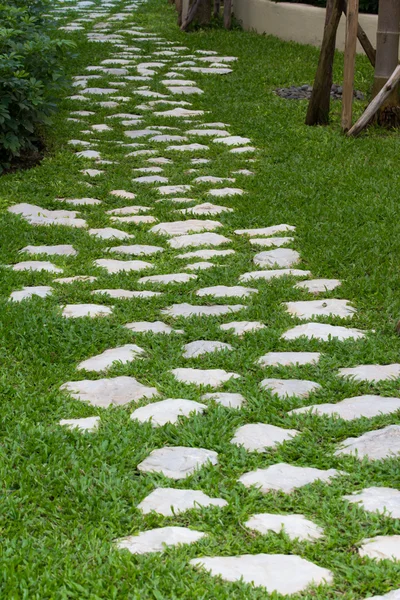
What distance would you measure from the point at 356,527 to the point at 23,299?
7.46 feet

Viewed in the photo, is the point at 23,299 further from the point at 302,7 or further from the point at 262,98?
the point at 302,7

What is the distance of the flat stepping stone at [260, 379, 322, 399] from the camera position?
3318mm

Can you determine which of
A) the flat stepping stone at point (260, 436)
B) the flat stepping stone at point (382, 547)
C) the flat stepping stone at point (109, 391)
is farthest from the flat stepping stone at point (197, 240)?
the flat stepping stone at point (382, 547)

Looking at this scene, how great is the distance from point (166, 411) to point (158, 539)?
2.60ft

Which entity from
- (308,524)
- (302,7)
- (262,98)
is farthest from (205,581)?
(302,7)

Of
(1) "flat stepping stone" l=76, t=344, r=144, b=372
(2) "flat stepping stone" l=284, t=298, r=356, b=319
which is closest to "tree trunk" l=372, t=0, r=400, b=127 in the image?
(2) "flat stepping stone" l=284, t=298, r=356, b=319

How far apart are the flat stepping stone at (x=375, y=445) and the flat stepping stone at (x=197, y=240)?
2.41 meters

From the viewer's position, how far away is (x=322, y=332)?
388cm

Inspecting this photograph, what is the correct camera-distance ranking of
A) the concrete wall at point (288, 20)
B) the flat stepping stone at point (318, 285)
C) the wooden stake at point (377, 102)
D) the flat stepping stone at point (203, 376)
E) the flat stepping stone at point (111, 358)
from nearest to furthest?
the flat stepping stone at point (203, 376) < the flat stepping stone at point (111, 358) < the flat stepping stone at point (318, 285) < the wooden stake at point (377, 102) < the concrete wall at point (288, 20)

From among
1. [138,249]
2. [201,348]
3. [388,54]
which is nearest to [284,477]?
[201,348]

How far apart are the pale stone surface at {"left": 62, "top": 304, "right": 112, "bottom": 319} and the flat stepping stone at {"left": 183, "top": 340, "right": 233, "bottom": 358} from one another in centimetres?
55

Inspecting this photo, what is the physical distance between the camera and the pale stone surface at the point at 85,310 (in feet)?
13.4

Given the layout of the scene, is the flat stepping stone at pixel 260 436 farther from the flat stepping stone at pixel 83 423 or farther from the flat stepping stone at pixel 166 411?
the flat stepping stone at pixel 83 423

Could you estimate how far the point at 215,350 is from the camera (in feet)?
12.1
